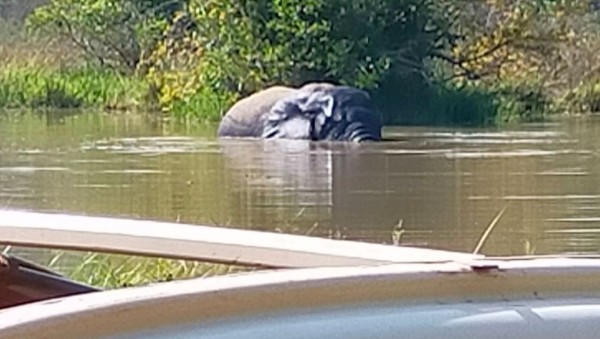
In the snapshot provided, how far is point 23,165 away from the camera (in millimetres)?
10438

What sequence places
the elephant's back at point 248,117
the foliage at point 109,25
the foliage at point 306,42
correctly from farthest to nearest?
the foliage at point 109,25 < the foliage at point 306,42 < the elephant's back at point 248,117

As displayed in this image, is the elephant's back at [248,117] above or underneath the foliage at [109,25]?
underneath

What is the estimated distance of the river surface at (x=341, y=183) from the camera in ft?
23.7

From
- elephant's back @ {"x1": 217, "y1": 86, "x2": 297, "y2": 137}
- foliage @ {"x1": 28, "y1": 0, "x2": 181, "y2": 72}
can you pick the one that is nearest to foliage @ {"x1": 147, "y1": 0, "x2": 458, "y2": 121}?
elephant's back @ {"x1": 217, "y1": 86, "x2": 297, "y2": 137}

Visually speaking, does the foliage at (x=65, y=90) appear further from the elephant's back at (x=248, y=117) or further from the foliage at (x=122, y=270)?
the foliage at (x=122, y=270)

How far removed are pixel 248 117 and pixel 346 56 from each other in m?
3.19

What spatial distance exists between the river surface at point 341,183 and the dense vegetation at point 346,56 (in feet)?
11.6

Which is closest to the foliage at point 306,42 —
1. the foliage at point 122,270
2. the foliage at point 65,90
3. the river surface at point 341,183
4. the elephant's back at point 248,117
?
the foliage at point 65,90

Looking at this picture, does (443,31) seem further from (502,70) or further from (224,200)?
(224,200)

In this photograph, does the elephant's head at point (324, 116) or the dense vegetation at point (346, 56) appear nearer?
the elephant's head at point (324, 116)

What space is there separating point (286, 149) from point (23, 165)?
3.05 metres

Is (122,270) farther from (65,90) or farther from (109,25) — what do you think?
(109,25)

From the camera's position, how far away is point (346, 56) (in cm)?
1750

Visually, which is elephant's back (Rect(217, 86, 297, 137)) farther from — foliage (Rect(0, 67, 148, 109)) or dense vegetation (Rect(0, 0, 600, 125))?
foliage (Rect(0, 67, 148, 109))
